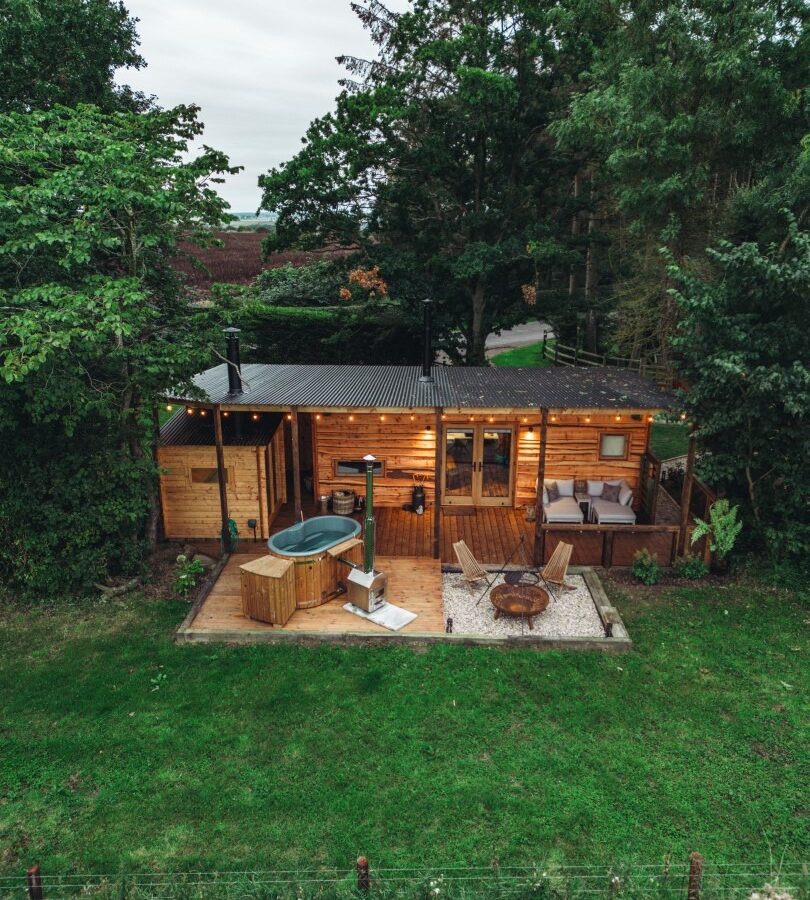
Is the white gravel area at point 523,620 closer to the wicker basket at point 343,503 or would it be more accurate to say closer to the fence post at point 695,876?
the wicker basket at point 343,503

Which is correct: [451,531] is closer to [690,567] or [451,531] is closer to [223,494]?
[690,567]

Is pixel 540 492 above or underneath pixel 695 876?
above

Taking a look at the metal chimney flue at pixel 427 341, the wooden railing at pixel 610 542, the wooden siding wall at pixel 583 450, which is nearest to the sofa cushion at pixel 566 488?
the wooden siding wall at pixel 583 450

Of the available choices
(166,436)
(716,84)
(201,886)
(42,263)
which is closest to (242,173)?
→ (42,263)

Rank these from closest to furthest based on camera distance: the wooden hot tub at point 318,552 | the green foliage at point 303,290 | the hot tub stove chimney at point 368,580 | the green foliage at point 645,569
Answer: the hot tub stove chimney at point 368,580
the wooden hot tub at point 318,552
the green foliage at point 645,569
the green foliage at point 303,290

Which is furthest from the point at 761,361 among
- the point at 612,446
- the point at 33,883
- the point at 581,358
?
the point at 581,358

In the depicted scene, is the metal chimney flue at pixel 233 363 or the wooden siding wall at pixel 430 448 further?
the wooden siding wall at pixel 430 448
